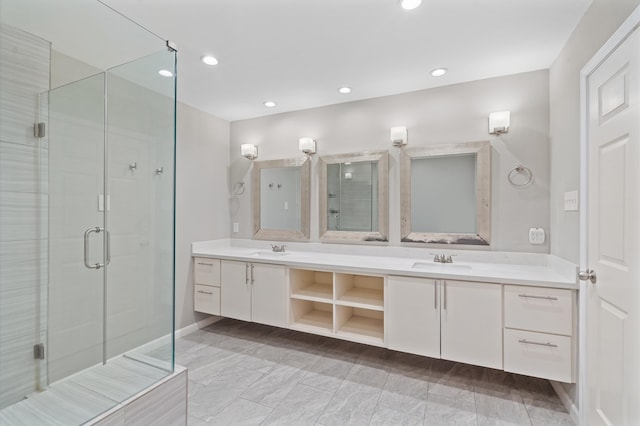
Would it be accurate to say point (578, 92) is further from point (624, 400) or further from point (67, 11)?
point (67, 11)

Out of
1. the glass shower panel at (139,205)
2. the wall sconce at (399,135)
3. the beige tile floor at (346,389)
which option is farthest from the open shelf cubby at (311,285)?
the wall sconce at (399,135)

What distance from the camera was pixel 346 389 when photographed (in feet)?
6.90

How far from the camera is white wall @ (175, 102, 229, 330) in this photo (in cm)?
309

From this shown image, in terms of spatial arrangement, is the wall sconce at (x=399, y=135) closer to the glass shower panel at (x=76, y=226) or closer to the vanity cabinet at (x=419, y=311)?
the vanity cabinet at (x=419, y=311)

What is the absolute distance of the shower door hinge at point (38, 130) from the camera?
1821mm

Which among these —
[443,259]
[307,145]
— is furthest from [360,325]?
[307,145]

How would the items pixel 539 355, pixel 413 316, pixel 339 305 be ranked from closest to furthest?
pixel 539 355, pixel 413 316, pixel 339 305

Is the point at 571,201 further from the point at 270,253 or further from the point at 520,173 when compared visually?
the point at 270,253

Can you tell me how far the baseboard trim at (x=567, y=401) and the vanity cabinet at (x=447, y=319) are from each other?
0.42 meters

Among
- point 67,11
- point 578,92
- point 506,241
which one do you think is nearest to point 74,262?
point 67,11

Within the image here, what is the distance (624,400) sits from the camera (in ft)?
4.17

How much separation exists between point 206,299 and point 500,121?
3301 millimetres

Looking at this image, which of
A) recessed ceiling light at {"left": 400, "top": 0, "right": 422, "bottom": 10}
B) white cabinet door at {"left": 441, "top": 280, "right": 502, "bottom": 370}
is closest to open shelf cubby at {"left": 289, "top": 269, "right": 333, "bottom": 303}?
white cabinet door at {"left": 441, "top": 280, "right": 502, "bottom": 370}

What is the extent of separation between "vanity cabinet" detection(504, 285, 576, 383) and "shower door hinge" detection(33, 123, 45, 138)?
3.22m
